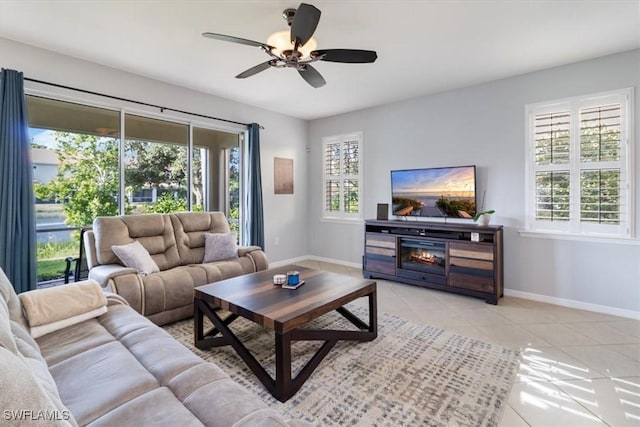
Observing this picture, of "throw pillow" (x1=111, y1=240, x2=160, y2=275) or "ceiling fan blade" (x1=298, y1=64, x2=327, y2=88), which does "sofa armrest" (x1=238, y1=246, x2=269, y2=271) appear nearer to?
"throw pillow" (x1=111, y1=240, x2=160, y2=275)

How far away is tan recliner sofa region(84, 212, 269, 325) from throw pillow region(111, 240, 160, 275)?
3.4 inches

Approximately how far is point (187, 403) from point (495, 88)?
174 inches

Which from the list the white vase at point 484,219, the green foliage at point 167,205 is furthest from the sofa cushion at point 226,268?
the white vase at point 484,219

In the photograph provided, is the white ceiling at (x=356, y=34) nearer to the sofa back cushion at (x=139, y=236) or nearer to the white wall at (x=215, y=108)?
the white wall at (x=215, y=108)

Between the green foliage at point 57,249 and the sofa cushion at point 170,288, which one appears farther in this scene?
the green foliage at point 57,249

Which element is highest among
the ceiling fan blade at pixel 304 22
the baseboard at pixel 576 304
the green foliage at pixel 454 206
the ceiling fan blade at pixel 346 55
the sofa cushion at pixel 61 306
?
the ceiling fan blade at pixel 304 22

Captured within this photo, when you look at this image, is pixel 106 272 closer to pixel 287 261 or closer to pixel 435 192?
pixel 287 261

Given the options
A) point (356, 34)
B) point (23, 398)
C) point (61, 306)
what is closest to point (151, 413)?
point (23, 398)

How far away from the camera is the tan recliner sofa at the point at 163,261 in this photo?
2641 mm

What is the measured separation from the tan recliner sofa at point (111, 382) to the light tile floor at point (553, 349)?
1.56 meters

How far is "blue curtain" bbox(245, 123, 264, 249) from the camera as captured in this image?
4.80 m

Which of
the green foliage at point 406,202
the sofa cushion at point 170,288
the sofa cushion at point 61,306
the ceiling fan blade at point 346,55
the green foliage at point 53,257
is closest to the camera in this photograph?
the sofa cushion at point 61,306

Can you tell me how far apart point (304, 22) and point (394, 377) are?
7.86ft

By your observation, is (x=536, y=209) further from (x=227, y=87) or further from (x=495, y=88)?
(x=227, y=87)
